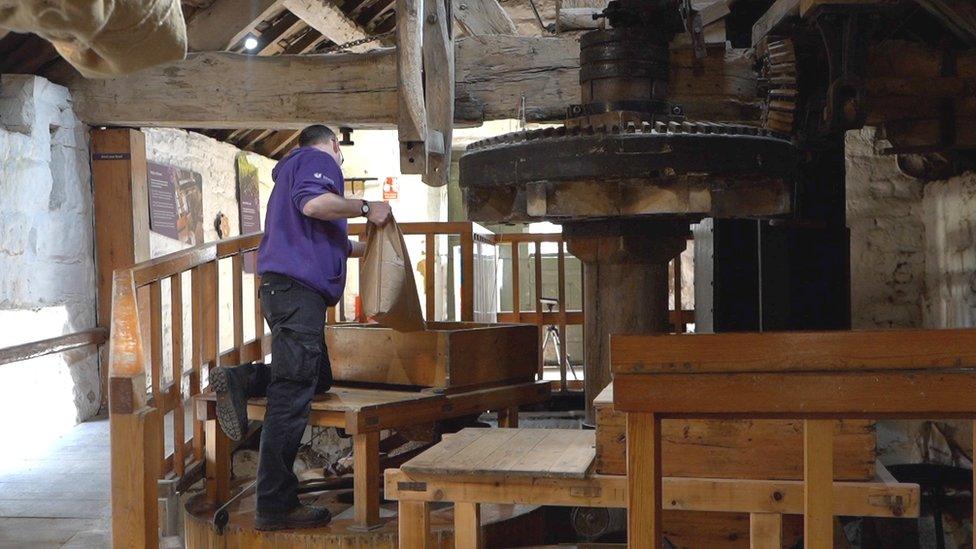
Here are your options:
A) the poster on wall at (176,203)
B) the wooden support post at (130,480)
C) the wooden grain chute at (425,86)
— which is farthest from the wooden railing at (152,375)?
the poster on wall at (176,203)

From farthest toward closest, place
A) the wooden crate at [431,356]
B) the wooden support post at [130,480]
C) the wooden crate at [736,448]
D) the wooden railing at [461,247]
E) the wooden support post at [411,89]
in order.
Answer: the wooden support post at [411,89] < the wooden railing at [461,247] < the wooden crate at [431,356] < the wooden support post at [130,480] < the wooden crate at [736,448]

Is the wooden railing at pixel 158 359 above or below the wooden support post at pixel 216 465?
above

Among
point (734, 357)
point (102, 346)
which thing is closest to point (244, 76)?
point (102, 346)

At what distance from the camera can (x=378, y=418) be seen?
3570mm

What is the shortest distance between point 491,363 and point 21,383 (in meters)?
2.98

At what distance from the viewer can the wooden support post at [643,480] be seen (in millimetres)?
1749

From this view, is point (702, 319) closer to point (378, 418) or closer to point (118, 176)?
point (378, 418)

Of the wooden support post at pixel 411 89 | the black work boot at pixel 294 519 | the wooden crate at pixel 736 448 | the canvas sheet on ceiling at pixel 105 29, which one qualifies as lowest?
the black work boot at pixel 294 519

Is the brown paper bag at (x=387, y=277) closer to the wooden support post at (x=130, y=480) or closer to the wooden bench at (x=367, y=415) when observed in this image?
the wooden bench at (x=367, y=415)

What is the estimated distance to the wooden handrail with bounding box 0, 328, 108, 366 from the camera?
5.21 meters

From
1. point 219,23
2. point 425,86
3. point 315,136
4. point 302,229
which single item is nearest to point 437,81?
point 425,86

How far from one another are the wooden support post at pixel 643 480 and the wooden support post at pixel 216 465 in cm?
258

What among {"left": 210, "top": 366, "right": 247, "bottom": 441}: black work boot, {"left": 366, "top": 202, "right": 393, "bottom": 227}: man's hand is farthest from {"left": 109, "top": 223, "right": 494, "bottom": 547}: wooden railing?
{"left": 366, "top": 202, "right": 393, "bottom": 227}: man's hand

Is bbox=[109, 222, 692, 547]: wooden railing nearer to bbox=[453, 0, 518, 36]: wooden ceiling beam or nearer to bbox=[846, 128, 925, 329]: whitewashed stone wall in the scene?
bbox=[453, 0, 518, 36]: wooden ceiling beam
